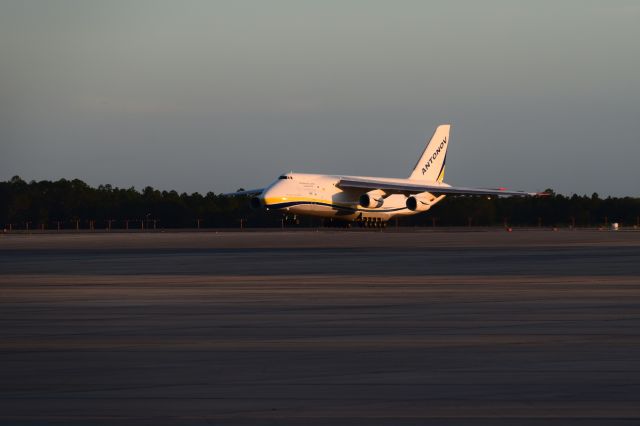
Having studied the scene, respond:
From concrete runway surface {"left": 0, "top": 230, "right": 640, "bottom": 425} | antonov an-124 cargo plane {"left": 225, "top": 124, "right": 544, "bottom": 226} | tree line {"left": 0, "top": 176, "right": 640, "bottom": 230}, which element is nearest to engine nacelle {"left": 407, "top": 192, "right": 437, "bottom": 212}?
antonov an-124 cargo plane {"left": 225, "top": 124, "right": 544, "bottom": 226}

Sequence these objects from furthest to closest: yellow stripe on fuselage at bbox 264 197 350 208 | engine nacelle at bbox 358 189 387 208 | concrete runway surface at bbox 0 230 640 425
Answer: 1. engine nacelle at bbox 358 189 387 208
2. yellow stripe on fuselage at bbox 264 197 350 208
3. concrete runway surface at bbox 0 230 640 425

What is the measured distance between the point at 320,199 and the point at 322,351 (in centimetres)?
6155

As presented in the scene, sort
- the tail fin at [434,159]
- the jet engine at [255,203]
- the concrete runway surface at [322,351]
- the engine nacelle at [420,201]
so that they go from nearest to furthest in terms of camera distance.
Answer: the concrete runway surface at [322,351] → the jet engine at [255,203] → the engine nacelle at [420,201] → the tail fin at [434,159]

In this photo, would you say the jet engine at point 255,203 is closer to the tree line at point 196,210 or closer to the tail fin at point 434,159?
the tree line at point 196,210

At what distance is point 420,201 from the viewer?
78125 mm

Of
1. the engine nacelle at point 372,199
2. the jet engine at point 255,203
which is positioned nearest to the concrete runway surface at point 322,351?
the jet engine at point 255,203

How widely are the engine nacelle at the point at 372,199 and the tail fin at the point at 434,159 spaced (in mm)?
10040

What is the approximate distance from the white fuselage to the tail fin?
717cm

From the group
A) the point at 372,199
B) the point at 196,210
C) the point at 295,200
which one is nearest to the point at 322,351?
the point at 295,200

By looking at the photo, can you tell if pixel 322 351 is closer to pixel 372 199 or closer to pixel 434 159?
pixel 372 199

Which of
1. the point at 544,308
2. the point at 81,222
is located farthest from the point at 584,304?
the point at 81,222

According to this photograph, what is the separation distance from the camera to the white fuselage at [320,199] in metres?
69.8

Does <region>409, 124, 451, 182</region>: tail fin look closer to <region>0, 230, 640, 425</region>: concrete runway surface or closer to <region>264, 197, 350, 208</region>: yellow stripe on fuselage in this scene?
<region>264, 197, 350, 208</region>: yellow stripe on fuselage

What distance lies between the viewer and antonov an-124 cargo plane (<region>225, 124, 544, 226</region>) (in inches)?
2768
